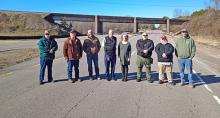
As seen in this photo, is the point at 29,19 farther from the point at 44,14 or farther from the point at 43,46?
the point at 43,46

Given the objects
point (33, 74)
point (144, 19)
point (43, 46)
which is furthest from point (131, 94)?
point (144, 19)

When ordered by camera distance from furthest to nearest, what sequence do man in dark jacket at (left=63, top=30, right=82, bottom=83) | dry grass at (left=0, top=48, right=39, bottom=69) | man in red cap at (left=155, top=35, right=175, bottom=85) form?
dry grass at (left=0, top=48, right=39, bottom=69) → man in dark jacket at (left=63, top=30, right=82, bottom=83) → man in red cap at (left=155, top=35, right=175, bottom=85)

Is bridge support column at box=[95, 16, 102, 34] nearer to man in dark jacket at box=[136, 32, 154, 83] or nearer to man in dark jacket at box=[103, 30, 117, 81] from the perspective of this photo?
man in dark jacket at box=[103, 30, 117, 81]

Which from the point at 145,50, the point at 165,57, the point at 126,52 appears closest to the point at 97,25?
the point at 126,52

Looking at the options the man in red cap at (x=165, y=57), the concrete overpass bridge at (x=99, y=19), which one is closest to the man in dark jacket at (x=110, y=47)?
the man in red cap at (x=165, y=57)

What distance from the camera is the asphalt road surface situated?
24.7 ft

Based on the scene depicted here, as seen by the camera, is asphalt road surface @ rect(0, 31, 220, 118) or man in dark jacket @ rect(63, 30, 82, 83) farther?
man in dark jacket @ rect(63, 30, 82, 83)

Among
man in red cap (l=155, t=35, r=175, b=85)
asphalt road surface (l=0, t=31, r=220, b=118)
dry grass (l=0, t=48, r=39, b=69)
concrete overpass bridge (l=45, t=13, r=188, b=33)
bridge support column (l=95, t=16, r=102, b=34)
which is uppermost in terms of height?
concrete overpass bridge (l=45, t=13, r=188, b=33)

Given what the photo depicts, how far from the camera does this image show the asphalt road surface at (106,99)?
7.52 metres

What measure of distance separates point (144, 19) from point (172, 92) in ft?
379

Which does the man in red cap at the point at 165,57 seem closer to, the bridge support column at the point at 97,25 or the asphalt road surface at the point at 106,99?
the asphalt road surface at the point at 106,99

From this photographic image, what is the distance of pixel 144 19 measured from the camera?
124250 mm

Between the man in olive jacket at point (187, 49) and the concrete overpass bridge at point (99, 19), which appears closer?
the man in olive jacket at point (187, 49)

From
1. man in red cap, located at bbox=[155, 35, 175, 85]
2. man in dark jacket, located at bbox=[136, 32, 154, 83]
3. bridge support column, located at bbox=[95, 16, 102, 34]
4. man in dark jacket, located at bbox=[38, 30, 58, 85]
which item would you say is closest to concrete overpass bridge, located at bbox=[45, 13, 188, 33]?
bridge support column, located at bbox=[95, 16, 102, 34]
